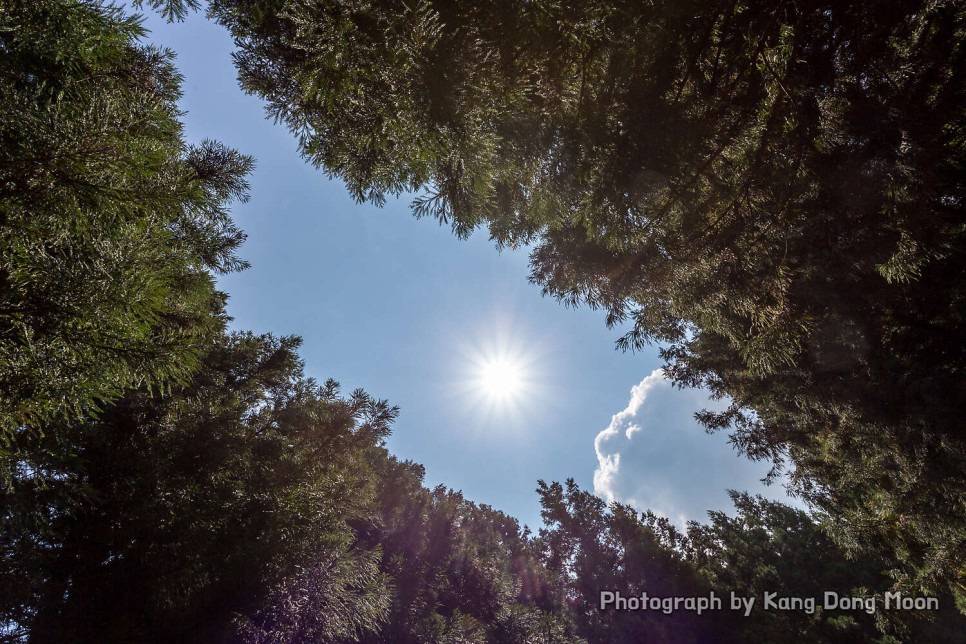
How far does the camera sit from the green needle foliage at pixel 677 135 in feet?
8.86

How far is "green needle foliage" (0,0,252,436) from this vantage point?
5.59 ft

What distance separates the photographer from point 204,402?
7.71 meters

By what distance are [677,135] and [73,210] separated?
4.77m

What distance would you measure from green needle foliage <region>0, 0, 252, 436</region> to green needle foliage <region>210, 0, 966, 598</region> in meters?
0.98

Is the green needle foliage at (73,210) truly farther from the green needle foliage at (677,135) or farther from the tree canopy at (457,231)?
the green needle foliage at (677,135)

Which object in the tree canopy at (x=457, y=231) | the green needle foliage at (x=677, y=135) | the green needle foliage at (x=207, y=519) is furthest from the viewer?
the green needle foliage at (x=207, y=519)

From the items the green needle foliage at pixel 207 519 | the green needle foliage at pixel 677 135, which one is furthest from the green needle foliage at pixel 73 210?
the green needle foliage at pixel 207 519

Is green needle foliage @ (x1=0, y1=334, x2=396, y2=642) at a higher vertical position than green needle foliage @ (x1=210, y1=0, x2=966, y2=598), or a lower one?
lower

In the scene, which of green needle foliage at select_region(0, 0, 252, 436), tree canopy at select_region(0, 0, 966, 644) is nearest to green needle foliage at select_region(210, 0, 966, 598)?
tree canopy at select_region(0, 0, 966, 644)

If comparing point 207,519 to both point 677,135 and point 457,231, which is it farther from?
point 677,135

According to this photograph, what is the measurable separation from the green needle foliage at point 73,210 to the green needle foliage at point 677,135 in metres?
0.98

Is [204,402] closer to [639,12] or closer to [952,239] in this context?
[639,12]

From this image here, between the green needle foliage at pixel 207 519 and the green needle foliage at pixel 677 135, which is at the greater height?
the green needle foliage at pixel 677 135

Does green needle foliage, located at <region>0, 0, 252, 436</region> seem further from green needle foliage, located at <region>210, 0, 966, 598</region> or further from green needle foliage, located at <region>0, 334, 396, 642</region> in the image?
green needle foliage, located at <region>0, 334, 396, 642</region>
